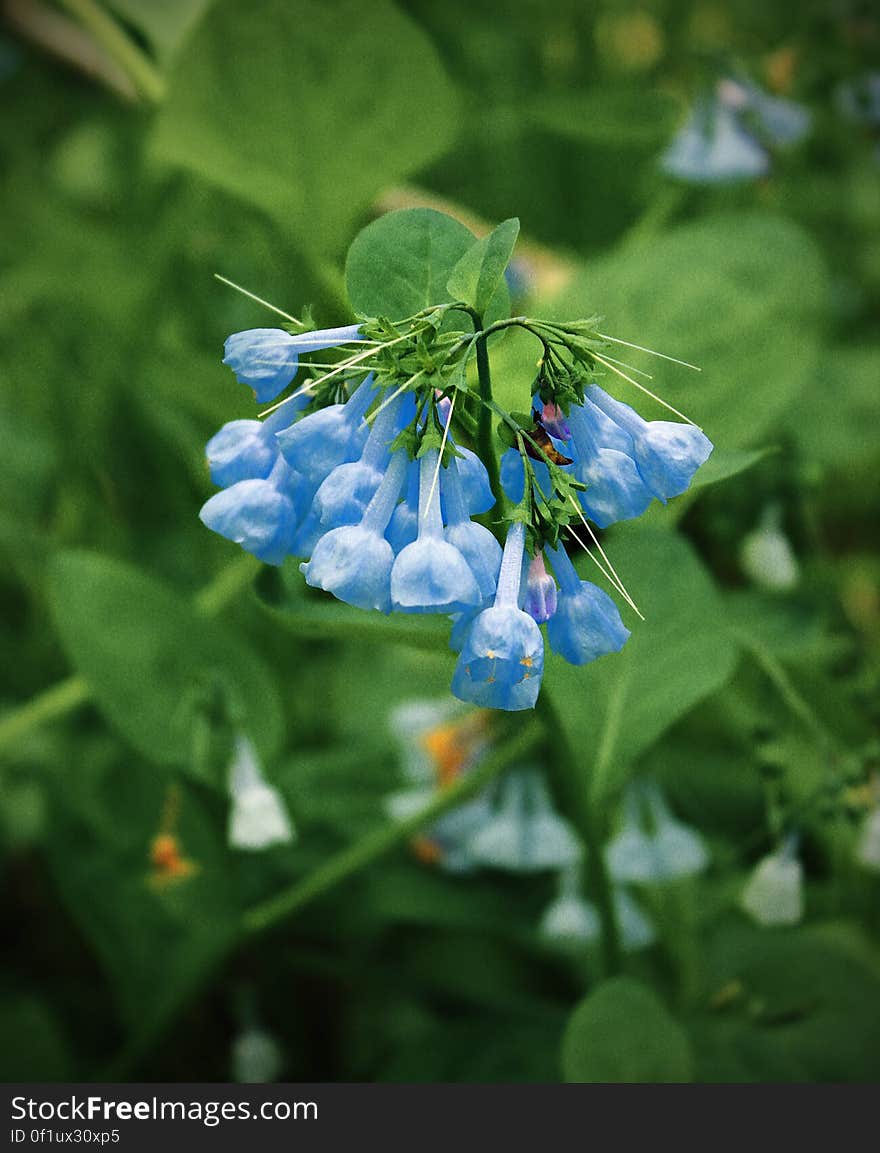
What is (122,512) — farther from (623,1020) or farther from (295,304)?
(623,1020)

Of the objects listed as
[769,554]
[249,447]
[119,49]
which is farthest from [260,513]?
[119,49]

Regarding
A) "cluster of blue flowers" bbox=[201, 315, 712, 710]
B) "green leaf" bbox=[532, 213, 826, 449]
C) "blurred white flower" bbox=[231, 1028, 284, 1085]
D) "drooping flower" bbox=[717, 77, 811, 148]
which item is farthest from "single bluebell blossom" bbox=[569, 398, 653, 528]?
"drooping flower" bbox=[717, 77, 811, 148]

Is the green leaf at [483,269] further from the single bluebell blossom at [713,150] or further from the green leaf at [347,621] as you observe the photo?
the single bluebell blossom at [713,150]

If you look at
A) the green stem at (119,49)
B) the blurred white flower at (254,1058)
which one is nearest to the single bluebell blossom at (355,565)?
the blurred white flower at (254,1058)

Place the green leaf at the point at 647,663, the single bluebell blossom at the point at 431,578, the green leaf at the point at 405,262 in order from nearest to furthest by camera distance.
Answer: the single bluebell blossom at the point at 431,578 → the green leaf at the point at 405,262 → the green leaf at the point at 647,663

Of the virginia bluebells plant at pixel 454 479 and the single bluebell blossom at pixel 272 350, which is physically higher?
the single bluebell blossom at pixel 272 350

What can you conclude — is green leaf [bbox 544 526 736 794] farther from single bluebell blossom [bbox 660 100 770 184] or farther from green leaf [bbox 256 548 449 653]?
single bluebell blossom [bbox 660 100 770 184]
